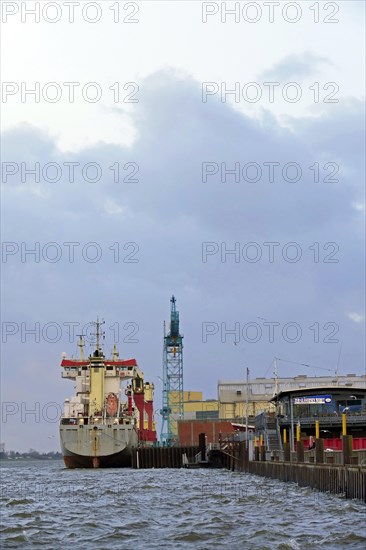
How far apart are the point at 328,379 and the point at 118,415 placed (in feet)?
198

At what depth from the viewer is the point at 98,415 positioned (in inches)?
3981

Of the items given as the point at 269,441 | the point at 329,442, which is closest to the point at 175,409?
the point at 269,441

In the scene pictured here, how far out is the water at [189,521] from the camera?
78.8ft

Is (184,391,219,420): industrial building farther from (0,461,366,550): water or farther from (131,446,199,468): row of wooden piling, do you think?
(0,461,366,550): water

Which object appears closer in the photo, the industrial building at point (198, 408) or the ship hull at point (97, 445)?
the ship hull at point (97, 445)

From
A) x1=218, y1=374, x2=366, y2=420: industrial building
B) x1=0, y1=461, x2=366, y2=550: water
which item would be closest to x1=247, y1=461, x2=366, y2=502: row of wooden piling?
x1=0, y1=461, x2=366, y2=550: water

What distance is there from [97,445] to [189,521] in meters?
67.0

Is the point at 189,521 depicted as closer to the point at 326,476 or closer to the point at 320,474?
the point at 326,476

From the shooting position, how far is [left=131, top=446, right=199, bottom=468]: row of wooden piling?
94.2 m

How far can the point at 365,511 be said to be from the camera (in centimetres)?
2867

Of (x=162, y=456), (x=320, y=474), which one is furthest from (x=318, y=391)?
(x=320, y=474)

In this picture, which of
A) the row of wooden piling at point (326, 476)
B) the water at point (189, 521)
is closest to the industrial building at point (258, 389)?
the row of wooden piling at point (326, 476)

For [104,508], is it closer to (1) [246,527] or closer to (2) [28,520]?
(2) [28,520]

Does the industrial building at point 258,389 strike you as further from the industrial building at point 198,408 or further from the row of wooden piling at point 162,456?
the row of wooden piling at point 162,456
